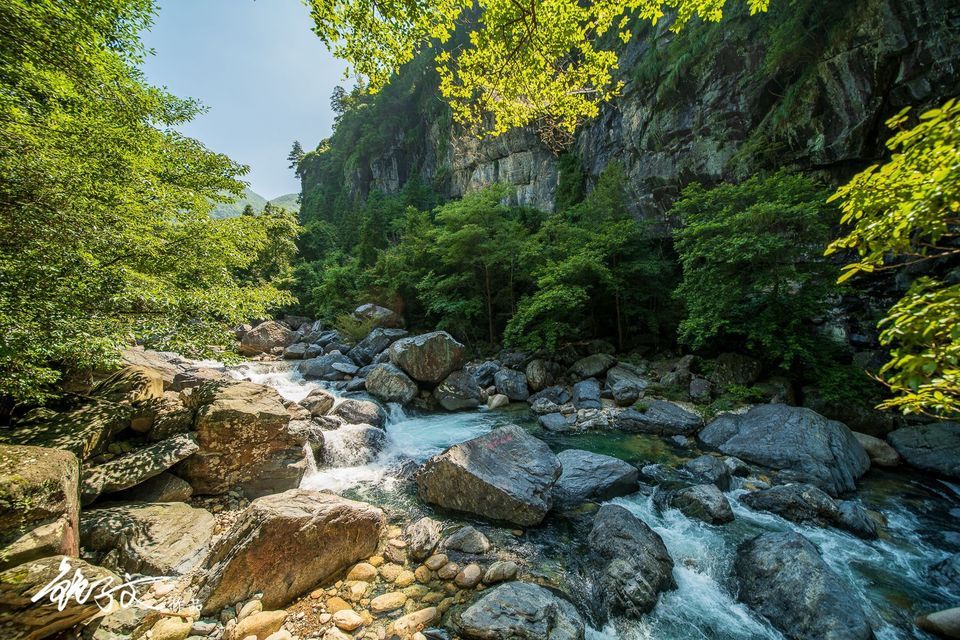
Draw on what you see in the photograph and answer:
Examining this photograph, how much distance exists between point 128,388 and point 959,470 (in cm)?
1378

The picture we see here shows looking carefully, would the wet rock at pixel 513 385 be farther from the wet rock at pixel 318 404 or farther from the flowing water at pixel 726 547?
the wet rock at pixel 318 404

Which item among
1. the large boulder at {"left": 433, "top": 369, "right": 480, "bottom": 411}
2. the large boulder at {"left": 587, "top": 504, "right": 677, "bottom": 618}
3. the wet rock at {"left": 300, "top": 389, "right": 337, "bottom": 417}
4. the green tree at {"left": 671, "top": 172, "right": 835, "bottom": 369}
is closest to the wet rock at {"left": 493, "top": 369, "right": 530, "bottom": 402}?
the large boulder at {"left": 433, "top": 369, "right": 480, "bottom": 411}

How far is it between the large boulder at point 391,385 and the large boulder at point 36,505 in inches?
303

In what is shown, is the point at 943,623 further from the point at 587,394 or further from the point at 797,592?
the point at 587,394

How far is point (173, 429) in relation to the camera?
196 inches

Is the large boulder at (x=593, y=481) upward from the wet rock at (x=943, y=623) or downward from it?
upward

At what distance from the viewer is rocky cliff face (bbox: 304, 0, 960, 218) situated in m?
8.82

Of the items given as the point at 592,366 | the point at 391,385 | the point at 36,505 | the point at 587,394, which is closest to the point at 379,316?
the point at 391,385

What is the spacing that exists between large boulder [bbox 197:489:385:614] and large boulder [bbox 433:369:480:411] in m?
6.67

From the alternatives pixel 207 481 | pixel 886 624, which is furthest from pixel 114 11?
pixel 886 624

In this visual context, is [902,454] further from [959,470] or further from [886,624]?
[886,624]

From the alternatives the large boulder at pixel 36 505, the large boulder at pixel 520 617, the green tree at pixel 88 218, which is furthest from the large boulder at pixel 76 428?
the large boulder at pixel 520 617

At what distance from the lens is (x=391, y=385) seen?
1105 cm

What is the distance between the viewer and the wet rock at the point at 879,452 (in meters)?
6.57
